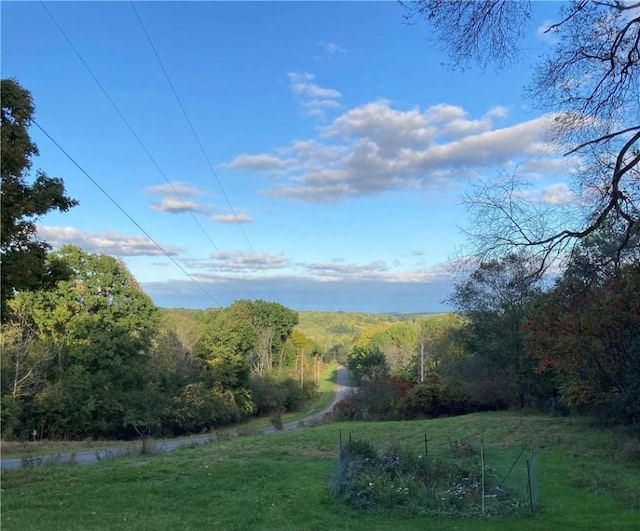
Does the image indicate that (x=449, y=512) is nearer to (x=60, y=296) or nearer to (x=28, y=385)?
(x=28, y=385)

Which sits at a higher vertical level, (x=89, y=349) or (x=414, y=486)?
(x=89, y=349)

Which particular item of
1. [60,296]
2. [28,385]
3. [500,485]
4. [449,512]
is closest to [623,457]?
[500,485]

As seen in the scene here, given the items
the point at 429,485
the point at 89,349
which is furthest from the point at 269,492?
the point at 89,349

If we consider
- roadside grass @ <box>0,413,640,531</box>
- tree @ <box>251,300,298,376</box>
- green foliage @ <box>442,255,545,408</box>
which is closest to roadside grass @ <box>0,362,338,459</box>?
roadside grass @ <box>0,413,640,531</box>

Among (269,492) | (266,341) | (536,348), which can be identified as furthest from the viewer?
(266,341)

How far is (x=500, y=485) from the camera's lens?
37.2 feet

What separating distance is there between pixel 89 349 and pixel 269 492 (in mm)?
29389

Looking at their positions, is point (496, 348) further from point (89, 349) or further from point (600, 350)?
point (89, 349)

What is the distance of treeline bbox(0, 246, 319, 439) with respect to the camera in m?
33.8

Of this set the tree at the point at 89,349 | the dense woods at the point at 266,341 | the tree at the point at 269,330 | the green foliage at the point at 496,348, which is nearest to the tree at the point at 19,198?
the dense woods at the point at 266,341

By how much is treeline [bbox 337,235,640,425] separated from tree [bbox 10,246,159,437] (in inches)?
620

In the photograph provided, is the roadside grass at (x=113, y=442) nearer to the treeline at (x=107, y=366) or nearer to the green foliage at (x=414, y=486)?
the treeline at (x=107, y=366)

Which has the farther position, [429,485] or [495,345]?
[495,345]

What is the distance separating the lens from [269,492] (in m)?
11.6
